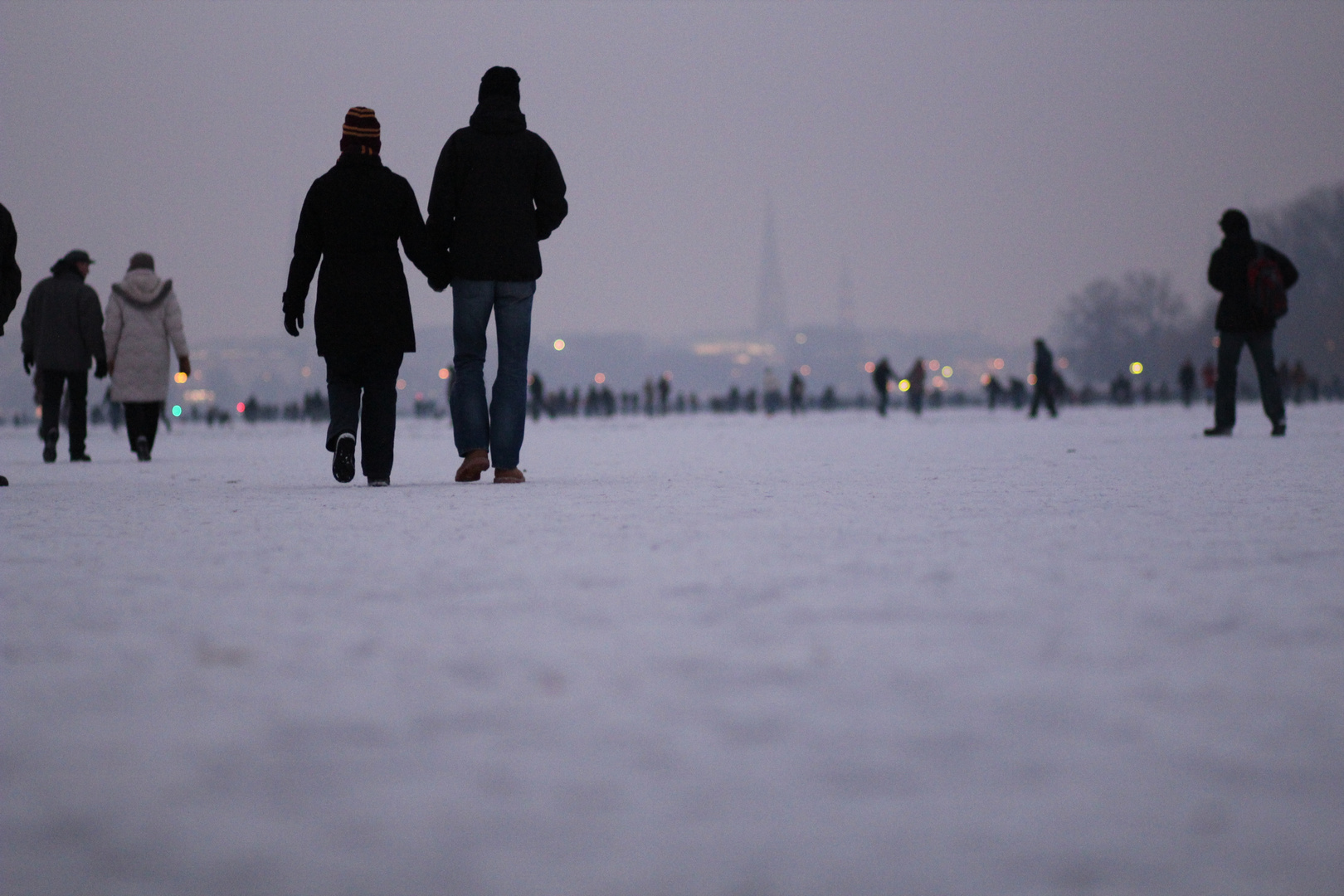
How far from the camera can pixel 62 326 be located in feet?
36.7

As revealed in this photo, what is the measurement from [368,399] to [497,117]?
60.0 inches

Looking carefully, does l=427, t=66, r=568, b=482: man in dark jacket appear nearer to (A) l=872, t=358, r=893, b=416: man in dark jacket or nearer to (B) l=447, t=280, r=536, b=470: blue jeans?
(B) l=447, t=280, r=536, b=470: blue jeans

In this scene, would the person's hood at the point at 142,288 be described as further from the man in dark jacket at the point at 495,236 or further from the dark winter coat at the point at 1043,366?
the dark winter coat at the point at 1043,366

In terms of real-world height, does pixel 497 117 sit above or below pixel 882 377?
above

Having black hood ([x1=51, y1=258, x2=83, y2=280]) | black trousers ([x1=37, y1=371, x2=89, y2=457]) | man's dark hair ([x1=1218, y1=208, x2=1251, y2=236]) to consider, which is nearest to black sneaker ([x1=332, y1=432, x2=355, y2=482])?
black trousers ([x1=37, y1=371, x2=89, y2=457])

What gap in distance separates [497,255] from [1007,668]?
16.4ft

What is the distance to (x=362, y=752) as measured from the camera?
168cm

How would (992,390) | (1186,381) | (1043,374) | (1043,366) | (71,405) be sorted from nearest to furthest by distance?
1. (71,405)
2. (1043,374)
3. (1043,366)
4. (1186,381)
5. (992,390)

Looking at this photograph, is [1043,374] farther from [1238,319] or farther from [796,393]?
[796,393]

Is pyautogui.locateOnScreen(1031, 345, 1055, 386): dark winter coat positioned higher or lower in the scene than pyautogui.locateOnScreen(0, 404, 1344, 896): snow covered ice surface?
higher

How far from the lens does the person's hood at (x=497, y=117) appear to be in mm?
6750

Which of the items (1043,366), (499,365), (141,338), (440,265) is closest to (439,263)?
(440,265)

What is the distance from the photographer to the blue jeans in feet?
22.2

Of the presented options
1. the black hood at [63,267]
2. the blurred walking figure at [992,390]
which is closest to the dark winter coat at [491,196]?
the black hood at [63,267]
